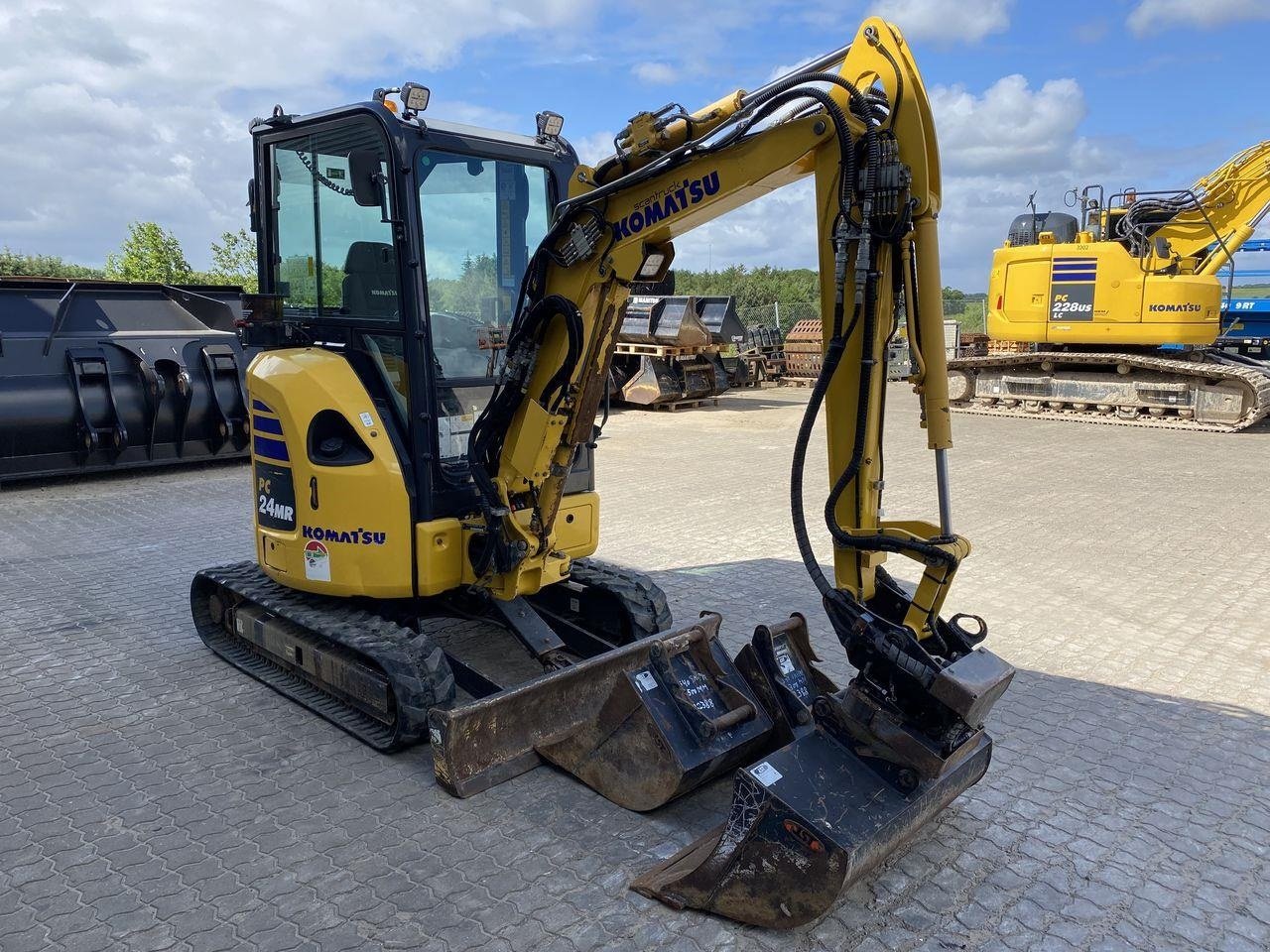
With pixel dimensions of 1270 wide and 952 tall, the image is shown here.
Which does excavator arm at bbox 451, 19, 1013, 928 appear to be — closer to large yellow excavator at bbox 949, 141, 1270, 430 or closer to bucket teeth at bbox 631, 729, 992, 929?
bucket teeth at bbox 631, 729, 992, 929

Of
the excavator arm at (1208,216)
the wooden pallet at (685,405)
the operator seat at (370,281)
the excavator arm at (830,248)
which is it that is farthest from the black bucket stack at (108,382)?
the excavator arm at (1208,216)

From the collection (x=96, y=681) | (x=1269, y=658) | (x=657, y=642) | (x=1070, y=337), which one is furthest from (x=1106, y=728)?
(x=1070, y=337)

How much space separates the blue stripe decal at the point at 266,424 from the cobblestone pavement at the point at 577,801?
1.32m

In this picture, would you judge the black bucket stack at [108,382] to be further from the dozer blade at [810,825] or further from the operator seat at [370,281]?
the dozer blade at [810,825]

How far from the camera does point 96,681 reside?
4.97m

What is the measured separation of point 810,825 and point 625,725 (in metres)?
1.02

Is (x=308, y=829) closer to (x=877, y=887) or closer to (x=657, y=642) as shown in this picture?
(x=657, y=642)

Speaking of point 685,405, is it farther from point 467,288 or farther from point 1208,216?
point 467,288

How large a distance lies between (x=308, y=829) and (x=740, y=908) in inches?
64.3

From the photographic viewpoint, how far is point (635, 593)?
482 cm

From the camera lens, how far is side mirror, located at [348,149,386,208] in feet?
13.5

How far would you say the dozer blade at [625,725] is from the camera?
364 cm

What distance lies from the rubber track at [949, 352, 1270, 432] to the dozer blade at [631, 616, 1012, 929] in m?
12.7

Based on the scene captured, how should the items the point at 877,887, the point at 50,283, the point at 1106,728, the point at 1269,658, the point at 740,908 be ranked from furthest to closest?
the point at 50,283, the point at 1269,658, the point at 1106,728, the point at 877,887, the point at 740,908
